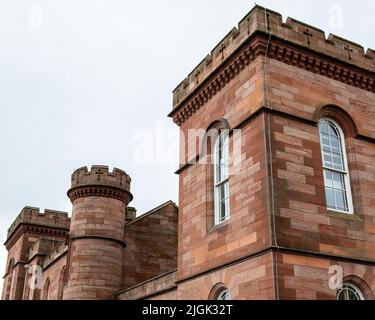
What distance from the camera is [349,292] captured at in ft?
36.4

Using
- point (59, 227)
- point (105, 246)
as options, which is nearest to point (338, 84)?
point (105, 246)

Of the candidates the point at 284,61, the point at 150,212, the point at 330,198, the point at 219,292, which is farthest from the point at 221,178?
the point at 150,212

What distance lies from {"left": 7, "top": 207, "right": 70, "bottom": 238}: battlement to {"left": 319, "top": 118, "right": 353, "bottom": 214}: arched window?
2227 centimetres

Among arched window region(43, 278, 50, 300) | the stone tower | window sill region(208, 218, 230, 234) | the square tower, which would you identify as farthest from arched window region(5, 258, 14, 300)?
window sill region(208, 218, 230, 234)

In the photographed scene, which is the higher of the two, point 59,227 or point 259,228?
point 59,227

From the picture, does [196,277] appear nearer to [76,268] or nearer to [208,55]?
[208,55]

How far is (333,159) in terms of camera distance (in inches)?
491

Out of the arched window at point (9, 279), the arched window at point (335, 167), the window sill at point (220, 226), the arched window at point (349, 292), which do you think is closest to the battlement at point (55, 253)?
the arched window at point (9, 279)

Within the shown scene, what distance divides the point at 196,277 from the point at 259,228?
288cm

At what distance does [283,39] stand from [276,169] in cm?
360

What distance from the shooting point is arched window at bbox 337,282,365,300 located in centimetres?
1092

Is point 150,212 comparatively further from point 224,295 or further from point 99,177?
point 224,295

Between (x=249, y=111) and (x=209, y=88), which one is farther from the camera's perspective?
(x=209, y=88)
